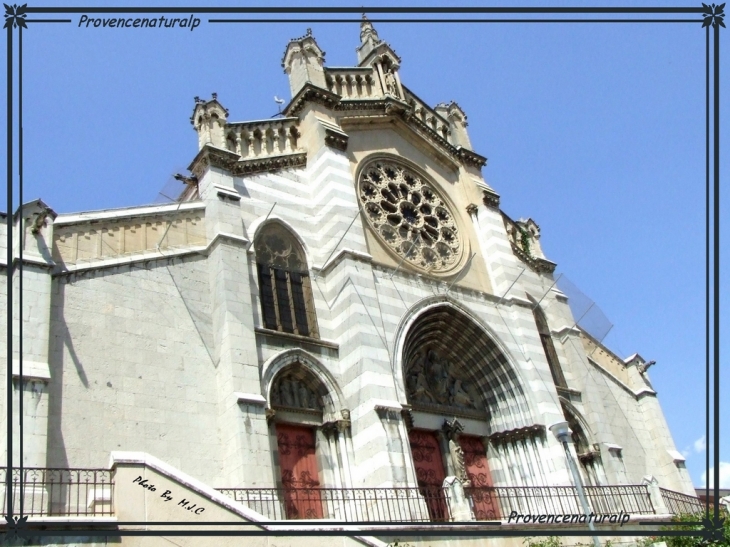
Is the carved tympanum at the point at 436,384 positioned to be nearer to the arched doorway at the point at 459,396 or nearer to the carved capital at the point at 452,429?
the arched doorway at the point at 459,396

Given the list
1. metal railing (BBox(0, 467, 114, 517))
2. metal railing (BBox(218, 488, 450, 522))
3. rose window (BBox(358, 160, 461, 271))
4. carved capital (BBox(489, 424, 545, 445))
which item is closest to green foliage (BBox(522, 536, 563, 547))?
metal railing (BBox(218, 488, 450, 522))

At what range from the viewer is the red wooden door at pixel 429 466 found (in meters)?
18.6

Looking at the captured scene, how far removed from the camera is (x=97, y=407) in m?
14.5

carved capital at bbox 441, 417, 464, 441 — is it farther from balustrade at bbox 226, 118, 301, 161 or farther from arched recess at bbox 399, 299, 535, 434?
balustrade at bbox 226, 118, 301, 161

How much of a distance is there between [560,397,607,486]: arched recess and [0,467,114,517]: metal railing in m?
15.2

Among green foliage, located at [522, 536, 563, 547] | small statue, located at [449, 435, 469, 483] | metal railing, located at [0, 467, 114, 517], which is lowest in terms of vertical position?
green foliage, located at [522, 536, 563, 547]

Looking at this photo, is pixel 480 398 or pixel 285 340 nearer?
pixel 285 340

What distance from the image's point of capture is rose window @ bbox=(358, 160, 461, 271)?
23125mm

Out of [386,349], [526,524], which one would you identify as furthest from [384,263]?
[526,524]

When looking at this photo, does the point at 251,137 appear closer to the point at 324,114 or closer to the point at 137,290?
the point at 324,114

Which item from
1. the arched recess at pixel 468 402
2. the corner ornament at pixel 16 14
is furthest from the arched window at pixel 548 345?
the corner ornament at pixel 16 14

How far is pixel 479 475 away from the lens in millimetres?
21172

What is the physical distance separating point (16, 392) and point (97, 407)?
1.67 m

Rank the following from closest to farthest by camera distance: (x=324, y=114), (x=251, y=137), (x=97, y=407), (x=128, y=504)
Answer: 1. (x=128, y=504)
2. (x=97, y=407)
3. (x=251, y=137)
4. (x=324, y=114)
